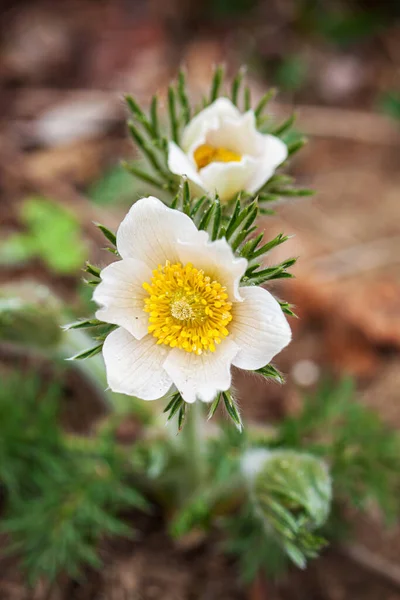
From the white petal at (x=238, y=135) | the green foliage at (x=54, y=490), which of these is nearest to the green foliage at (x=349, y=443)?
the green foliage at (x=54, y=490)

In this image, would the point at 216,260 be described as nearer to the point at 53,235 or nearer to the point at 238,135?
the point at 238,135

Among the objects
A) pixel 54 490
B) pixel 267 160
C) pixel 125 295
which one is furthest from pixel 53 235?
pixel 125 295

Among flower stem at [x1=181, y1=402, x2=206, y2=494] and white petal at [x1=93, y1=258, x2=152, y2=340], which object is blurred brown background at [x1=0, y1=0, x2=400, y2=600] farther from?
white petal at [x1=93, y1=258, x2=152, y2=340]

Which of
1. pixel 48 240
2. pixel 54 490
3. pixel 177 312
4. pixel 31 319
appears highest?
pixel 177 312

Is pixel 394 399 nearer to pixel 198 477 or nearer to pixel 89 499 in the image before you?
pixel 198 477

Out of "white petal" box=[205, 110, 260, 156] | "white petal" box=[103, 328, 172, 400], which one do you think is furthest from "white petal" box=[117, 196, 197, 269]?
"white petal" box=[205, 110, 260, 156]

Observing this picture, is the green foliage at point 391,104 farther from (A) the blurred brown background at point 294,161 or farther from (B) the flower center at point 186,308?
(B) the flower center at point 186,308
